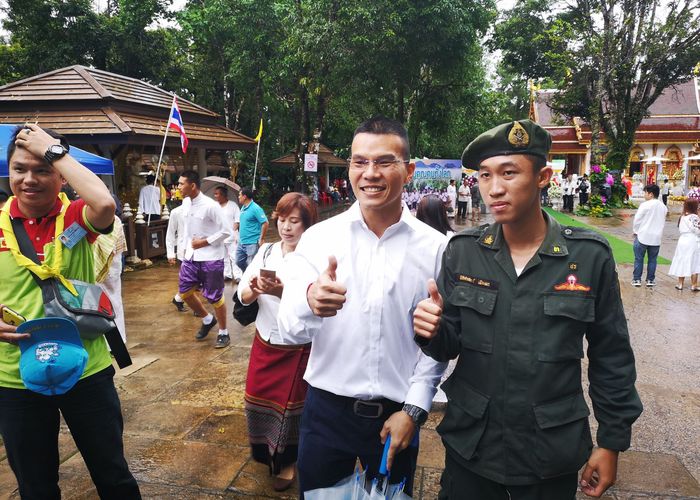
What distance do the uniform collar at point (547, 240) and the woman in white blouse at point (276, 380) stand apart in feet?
4.42

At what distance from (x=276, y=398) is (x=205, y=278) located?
10.7 feet

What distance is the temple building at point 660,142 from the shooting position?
31.4 metres

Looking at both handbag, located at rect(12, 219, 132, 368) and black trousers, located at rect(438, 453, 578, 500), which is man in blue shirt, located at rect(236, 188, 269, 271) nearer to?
handbag, located at rect(12, 219, 132, 368)

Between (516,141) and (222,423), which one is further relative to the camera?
Answer: (222,423)

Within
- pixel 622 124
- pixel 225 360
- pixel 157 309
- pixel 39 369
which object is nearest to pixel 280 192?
pixel 622 124

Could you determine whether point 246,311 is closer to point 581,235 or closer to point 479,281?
point 479,281

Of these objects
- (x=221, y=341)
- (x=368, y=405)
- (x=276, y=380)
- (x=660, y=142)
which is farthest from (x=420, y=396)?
(x=660, y=142)

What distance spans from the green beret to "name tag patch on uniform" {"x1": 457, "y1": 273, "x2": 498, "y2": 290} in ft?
1.45

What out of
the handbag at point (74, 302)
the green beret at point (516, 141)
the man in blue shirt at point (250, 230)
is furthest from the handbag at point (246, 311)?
the man in blue shirt at point (250, 230)

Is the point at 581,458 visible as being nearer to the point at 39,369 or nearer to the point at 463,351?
the point at 463,351

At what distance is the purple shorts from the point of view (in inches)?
231

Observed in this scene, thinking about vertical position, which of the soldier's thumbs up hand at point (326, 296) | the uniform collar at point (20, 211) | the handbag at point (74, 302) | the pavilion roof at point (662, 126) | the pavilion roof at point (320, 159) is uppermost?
the pavilion roof at point (662, 126)

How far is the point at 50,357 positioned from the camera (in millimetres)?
2043

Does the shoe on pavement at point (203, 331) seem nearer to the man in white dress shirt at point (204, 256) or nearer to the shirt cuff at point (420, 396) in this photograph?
the man in white dress shirt at point (204, 256)
